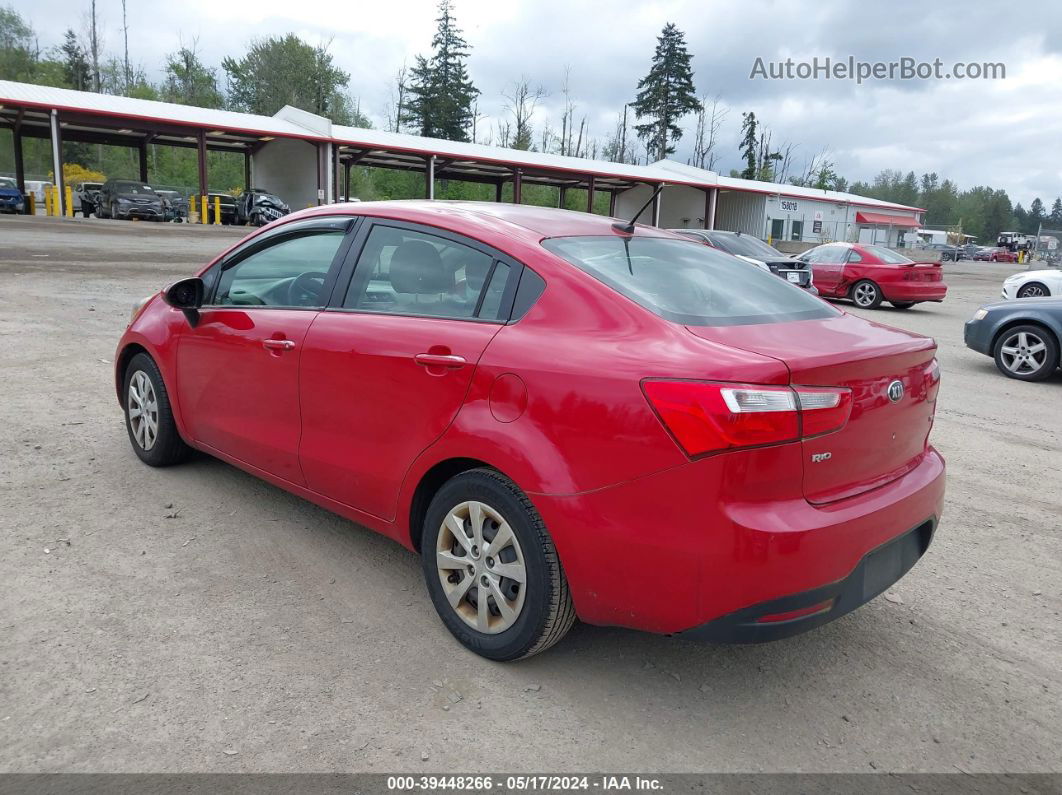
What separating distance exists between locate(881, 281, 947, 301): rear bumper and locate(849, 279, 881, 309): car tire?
223mm

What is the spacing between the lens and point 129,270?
1558 centimetres

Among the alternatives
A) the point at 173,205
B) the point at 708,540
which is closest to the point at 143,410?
the point at 708,540

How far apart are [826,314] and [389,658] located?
7.01 feet

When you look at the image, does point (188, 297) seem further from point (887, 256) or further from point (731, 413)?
point (887, 256)

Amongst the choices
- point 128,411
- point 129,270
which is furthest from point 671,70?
point 128,411

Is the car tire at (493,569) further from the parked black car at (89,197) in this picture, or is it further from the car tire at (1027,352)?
the parked black car at (89,197)

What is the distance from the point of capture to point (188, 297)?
4.27m

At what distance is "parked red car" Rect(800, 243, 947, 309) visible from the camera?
53.2ft

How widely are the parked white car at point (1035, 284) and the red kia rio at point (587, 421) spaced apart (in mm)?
13371

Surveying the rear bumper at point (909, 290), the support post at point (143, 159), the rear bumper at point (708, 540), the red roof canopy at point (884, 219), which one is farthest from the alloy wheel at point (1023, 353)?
the red roof canopy at point (884, 219)

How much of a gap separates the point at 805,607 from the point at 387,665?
1468 millimetres

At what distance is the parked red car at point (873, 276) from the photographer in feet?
53.2

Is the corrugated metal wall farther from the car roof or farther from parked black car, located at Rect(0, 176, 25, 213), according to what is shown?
the car roof

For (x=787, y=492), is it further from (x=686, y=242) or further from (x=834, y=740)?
(x=686, y=242)
